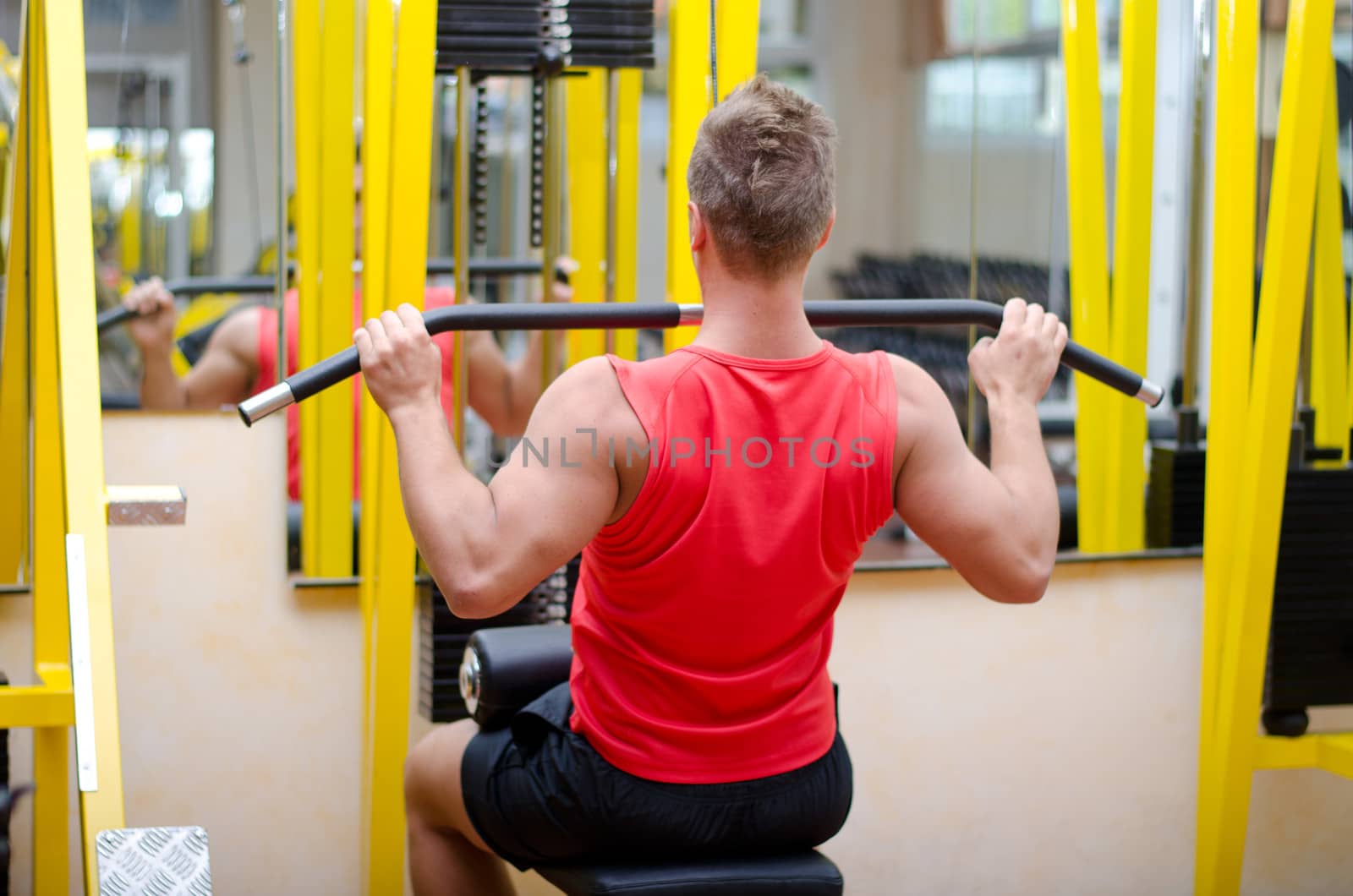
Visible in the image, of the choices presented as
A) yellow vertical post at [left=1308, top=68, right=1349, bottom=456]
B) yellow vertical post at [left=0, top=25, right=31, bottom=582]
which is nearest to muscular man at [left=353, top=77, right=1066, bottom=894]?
yellow vertical post at [left=0, top=25, right=31, bottom=582]

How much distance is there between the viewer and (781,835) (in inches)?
67.3

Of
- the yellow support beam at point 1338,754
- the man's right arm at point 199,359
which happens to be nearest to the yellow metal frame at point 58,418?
the man's right arm at point 199,359

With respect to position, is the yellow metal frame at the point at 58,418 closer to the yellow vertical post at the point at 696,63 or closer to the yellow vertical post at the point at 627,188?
the yellow vertical post at the point at 696,63

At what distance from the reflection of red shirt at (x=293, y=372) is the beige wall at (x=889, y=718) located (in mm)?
34

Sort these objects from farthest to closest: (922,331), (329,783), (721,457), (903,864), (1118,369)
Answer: (922,331), (903,864), (329,783), (1118,369), (721,457)

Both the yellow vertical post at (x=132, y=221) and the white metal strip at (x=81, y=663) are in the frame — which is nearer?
the white metal strip at (x=81, y=663)

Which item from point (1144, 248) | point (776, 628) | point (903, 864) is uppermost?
point (1144, 248)

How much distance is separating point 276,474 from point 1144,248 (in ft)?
6.01

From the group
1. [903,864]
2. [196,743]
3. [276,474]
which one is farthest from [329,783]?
[903,864]

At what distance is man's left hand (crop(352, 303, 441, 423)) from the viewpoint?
1593mm

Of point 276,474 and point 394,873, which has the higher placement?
point 276,474

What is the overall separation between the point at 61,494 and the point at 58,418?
145 millimetres

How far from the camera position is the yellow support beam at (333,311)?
262cm

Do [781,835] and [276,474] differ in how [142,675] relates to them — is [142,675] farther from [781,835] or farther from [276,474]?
[781,835]
